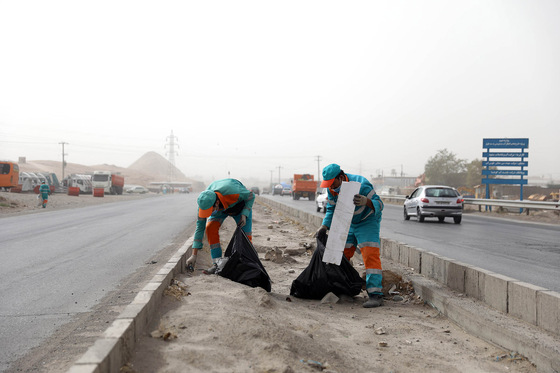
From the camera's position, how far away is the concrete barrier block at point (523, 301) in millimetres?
4352

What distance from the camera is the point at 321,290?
5.75 m

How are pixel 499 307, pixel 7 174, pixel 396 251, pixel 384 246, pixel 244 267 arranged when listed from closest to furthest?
pixel 499 307, pixel 244 267, pixel 396 251, pixel 384 246, pixel 7 174

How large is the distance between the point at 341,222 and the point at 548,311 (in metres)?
2.19

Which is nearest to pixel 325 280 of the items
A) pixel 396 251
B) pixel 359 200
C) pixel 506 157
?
pixel 359 200

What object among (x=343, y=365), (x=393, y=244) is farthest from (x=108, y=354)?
(x=393, y=244)

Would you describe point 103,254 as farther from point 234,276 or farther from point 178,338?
point 178,338

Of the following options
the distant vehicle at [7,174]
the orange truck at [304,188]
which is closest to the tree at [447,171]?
the orange truck at [304,188]

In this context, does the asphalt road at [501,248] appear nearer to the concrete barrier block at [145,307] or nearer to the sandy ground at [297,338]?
the sandy ground at [297,338]

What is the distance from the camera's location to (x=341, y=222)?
215 inches

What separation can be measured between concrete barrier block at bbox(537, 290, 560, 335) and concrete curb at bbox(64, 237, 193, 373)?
3.40 m

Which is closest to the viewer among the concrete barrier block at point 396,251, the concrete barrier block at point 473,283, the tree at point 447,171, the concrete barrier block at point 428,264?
the concrete barrier block at point 473,283

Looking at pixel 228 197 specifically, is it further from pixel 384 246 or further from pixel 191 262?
pixel 384 246

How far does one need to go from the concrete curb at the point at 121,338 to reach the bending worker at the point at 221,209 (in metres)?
1.46

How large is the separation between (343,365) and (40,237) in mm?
11099
